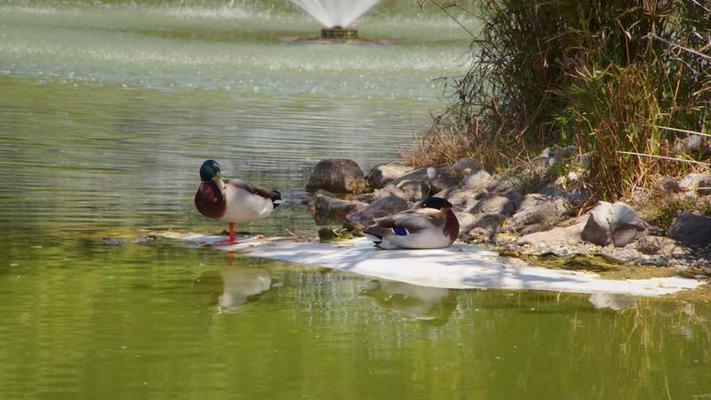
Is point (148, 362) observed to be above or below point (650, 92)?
below

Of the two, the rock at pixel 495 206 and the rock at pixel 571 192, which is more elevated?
the rock at pixel 571 192

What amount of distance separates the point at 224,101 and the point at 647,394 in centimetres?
1734

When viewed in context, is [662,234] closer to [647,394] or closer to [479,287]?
[479,287]

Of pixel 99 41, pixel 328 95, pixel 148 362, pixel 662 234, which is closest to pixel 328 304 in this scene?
pixel 148 362

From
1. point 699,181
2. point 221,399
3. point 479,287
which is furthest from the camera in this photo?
point 699,181

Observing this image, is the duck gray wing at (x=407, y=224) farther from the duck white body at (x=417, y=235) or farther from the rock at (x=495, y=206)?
the rock at (x=495, y=206)

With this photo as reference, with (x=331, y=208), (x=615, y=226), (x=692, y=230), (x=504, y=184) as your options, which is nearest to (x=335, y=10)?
(x=331, y=208)

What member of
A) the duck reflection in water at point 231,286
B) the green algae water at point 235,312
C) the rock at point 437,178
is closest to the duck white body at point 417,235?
the green algae water at point 235,312

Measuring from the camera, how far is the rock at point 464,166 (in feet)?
45.4

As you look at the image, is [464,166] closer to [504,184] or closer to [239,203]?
[504,184]

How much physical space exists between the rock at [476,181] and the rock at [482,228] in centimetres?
109

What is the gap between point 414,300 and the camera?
29.9 feet

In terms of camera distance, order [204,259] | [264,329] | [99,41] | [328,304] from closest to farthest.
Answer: [264,329] → [328,304] → [204,259] → [99,41]

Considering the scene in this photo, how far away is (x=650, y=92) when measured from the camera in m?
11.8
